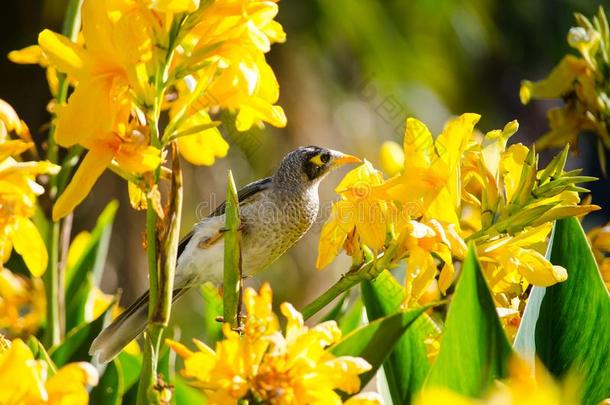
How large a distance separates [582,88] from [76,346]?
71cm

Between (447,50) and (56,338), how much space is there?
19.5 ft

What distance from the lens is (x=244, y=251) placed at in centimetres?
147

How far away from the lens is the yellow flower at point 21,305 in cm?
129

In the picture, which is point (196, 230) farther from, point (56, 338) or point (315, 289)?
point (315, 289)

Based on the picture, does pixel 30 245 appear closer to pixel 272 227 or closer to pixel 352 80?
pixel 272 227

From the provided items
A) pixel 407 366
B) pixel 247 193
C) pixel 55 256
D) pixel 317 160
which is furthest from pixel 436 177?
pixel 247 193

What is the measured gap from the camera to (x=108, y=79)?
2.65ft

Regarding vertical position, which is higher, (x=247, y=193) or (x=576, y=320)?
(x=576, y=320)

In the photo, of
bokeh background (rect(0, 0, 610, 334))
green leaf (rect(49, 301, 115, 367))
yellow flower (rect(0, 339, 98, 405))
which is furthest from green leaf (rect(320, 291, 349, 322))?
bokeh background (rect(0, 0, 610, 334))

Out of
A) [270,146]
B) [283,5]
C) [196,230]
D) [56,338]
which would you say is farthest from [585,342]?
[283,5]

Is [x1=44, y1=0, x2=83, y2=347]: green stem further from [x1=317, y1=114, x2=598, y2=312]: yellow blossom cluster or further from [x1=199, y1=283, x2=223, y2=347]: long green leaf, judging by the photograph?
[x1=317, y1=114, x2=598, y2=312]: yellow blossom cluster

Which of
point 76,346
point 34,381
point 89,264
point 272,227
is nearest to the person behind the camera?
point 34,381

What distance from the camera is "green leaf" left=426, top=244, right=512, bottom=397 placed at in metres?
0.68

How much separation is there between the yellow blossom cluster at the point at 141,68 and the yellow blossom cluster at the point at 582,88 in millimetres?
572
